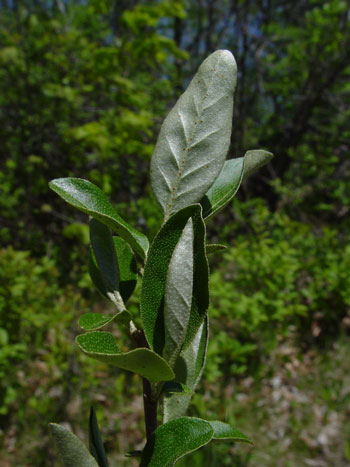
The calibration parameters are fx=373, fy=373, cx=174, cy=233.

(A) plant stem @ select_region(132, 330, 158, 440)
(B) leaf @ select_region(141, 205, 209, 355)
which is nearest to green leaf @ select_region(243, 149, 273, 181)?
(B) leaf @ select_region(141, 205, 209, 355)

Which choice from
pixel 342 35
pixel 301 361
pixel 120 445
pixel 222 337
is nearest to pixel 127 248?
pixel 222 337

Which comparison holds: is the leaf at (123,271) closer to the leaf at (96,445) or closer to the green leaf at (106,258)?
the green leaf at (106,258)

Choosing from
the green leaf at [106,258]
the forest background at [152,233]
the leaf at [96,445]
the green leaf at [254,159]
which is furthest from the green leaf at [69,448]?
the forest background at [152,233]

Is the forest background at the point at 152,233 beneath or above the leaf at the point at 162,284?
beneath

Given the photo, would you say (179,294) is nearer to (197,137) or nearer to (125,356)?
(125,356)

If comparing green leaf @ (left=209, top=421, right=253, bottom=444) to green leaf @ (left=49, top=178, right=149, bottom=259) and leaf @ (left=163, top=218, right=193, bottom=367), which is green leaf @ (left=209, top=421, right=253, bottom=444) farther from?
green leaf @ (left=49, top=178, right=149, bottom=259)

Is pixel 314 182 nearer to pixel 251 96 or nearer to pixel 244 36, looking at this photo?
pixel 251 96

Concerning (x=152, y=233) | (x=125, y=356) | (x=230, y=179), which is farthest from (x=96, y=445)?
(x=152, y=233)
